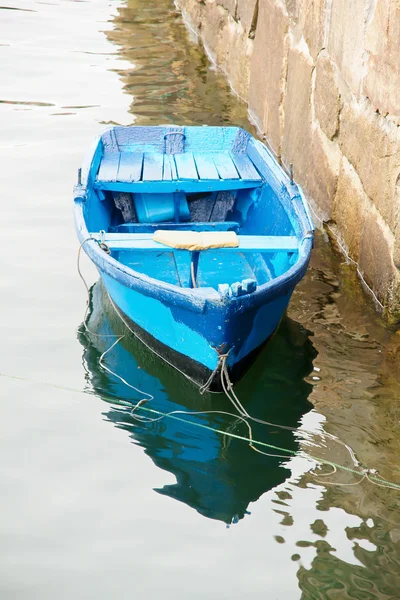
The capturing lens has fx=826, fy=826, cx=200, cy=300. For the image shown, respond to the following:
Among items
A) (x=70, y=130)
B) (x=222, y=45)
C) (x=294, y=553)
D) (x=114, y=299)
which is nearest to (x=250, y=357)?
(x=114, y=299)

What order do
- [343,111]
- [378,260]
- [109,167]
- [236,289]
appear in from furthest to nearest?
[109,167], [343,111], [378,260], [236,289]

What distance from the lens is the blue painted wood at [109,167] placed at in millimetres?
5645

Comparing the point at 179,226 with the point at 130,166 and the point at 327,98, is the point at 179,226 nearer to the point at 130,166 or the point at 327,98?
the point at 130,166

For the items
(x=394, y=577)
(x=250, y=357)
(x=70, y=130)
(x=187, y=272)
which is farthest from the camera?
(x=70, y=130)

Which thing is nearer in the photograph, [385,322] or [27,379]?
[27,379]

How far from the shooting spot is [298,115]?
273 inches

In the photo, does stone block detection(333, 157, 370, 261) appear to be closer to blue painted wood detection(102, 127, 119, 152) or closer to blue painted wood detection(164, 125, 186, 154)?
blue painted wood detection(164, 125, 186, 154)

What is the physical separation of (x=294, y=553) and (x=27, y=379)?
6.10 feet

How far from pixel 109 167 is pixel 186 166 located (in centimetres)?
56

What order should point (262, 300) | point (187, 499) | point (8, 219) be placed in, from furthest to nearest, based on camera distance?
point (8, 219) < point (262, 300) < point (187, 499)

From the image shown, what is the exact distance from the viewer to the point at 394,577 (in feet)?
10.1

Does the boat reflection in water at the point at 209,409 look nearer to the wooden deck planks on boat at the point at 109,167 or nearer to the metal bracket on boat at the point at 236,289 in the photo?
the metal bracket on boat at the point at 236,289

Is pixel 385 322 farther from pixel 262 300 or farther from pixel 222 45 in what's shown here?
pixel 222 45

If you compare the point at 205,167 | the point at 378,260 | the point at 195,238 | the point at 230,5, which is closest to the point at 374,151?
the point at 378,260
